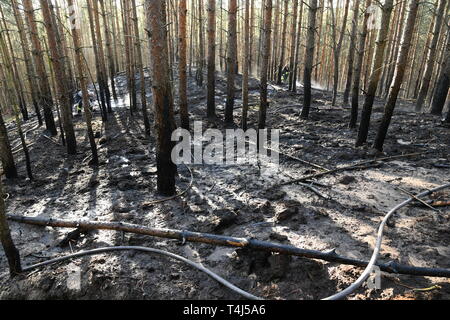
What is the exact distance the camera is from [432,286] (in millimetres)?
3180

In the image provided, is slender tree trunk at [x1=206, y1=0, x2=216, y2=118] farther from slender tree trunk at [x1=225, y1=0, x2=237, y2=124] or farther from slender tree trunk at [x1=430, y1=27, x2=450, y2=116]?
slender tree trunk at [x1=430, y1=27, x2=450, y2=116]

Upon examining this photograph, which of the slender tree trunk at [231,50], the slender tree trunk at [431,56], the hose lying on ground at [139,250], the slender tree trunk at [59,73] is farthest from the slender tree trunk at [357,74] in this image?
the slender tree trunk at [59,73]

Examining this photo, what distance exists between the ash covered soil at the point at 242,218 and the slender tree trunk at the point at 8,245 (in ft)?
0.46

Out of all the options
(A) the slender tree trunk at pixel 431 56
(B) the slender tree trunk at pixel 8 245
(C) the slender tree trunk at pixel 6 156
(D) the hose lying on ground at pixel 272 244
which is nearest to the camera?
(D) the hose lying on ground at pixel 272 244

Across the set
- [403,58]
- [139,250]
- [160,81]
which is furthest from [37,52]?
[403,58]

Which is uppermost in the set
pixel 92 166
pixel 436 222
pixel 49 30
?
pixel 49 30

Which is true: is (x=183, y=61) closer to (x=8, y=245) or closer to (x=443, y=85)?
(x=8, y=245)

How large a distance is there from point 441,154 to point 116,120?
11.2 metres

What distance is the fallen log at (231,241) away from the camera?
3346mm

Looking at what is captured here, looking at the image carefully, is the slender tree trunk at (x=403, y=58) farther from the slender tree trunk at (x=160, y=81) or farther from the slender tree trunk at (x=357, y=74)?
the slender tree trunk at (x=160, y=81)

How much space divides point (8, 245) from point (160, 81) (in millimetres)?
3128

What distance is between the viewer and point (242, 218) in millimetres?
5043
